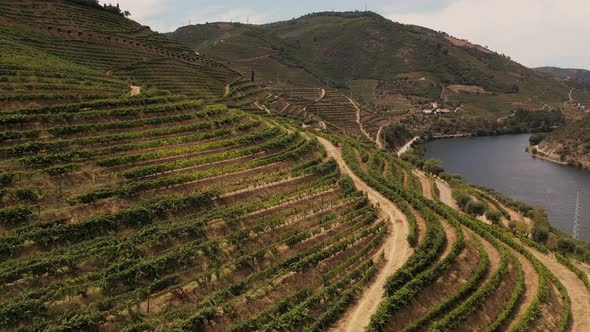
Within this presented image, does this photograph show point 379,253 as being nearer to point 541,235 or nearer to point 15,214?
point 15,214

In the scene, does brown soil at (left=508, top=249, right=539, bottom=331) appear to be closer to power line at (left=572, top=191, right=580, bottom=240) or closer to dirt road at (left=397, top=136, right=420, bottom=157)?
power line at (left=572, top=191, right=580, bottom=240)

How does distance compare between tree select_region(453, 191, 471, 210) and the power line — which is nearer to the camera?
Answer: tree select_region(453, 191, 471, 210)

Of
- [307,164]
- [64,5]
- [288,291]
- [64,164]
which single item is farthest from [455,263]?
[64,5]

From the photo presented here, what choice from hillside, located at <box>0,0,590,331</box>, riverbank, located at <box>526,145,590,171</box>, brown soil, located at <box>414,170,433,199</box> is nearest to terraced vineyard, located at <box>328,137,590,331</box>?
hillside, located at <box>0,0,590,331</box>

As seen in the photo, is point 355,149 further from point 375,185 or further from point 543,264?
point 543,264

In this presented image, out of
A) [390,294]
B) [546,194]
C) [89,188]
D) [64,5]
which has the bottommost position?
[546,194]

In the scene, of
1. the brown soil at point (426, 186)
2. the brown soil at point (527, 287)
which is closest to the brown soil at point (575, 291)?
the brown soil at point (527, 287)

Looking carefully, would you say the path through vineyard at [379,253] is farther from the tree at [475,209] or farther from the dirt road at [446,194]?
the dirt road at [446,194]
